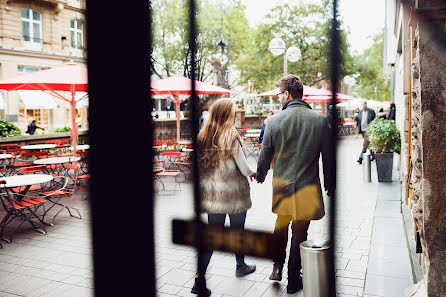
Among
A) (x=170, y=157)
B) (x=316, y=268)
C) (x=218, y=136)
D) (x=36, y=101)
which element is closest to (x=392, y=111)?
(x=170, y=157)

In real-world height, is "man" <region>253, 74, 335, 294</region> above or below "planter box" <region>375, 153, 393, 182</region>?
above

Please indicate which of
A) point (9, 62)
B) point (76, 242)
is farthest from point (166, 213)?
point (9, 62)

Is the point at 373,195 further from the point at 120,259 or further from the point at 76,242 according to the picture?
the point at 120,259

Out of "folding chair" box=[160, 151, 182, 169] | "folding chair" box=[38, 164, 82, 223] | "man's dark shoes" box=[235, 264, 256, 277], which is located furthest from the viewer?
"folding chair" box=[160, 151, 182, 169]

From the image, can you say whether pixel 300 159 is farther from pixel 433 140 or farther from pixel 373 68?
pixel 373 68

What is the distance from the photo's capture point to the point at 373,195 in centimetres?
780

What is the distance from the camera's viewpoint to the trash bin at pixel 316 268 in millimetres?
3043

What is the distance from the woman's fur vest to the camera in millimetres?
3701

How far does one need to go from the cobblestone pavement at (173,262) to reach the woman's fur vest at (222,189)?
746 mm

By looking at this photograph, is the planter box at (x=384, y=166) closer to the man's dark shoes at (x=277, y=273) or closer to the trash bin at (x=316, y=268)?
the man's dark shoes at (x=277, y=273)

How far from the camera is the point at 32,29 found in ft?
86.1

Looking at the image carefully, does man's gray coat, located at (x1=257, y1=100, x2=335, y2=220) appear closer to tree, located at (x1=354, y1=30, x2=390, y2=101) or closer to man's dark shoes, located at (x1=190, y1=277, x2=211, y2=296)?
man's dark shoes, located at (x1=190, y1=277, x2=211, y2=296)

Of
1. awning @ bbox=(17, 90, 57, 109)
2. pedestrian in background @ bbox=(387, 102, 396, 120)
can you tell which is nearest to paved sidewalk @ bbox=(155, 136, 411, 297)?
pedestrian in background @ bbox=(387, 102, 396, 120)

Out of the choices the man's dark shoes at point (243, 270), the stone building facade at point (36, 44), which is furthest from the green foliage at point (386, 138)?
the stone building facade at point (36, 44)
